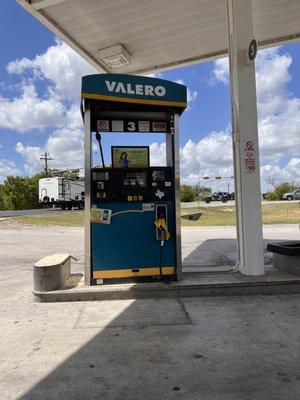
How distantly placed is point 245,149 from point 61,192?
36482 millimetres

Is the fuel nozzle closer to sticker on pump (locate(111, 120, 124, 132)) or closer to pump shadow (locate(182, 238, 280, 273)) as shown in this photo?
pump shadow (locate(182, 238, 280, 273))

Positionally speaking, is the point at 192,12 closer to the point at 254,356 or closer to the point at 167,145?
the point at 167,145

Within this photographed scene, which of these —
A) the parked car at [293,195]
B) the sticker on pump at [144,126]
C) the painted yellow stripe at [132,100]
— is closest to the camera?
the painted yellow stripe at [132,100]

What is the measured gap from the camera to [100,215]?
19.8ft

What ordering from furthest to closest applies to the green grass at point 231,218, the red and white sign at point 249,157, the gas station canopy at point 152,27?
the green grass at point 231,218 → the gas station canopy at point 152,27 → the red and white sign at point 249,157

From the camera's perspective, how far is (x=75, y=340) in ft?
13.8

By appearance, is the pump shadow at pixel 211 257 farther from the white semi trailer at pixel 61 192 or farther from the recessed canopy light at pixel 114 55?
the white semi trailer at pixel 61 192

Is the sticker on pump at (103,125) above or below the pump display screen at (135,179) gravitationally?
above

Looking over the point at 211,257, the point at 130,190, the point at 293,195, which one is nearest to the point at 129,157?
the point at 130,190

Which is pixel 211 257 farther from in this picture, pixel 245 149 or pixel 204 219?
pixel 204 219

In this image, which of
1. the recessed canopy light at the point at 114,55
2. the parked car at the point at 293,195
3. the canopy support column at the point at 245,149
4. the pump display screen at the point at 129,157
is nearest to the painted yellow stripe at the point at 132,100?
the pump display screen at the point at 129,157

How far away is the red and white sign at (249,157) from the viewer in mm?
6266

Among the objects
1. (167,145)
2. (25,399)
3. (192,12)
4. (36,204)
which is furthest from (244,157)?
(36,204)

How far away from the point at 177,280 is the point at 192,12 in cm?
548
